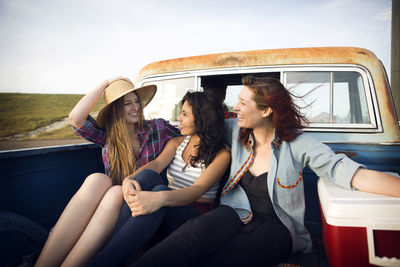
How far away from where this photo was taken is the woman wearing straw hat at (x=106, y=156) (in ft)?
4.78

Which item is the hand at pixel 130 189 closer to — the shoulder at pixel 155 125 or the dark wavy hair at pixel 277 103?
the shoulder at pixel 155 125

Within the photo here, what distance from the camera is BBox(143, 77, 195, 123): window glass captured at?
10.0 feet

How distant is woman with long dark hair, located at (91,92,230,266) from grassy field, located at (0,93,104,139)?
18067 millimetres

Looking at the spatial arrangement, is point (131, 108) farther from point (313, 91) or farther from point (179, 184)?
point (313, 91)

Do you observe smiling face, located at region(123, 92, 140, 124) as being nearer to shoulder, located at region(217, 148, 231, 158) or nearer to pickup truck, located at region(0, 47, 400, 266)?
pickup truck, located at region(0, 47, 400, 266)

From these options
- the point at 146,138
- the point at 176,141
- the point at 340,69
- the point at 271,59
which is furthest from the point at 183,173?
the point at 340,69

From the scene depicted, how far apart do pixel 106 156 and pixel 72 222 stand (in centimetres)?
71

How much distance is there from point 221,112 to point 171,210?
0.89 metres

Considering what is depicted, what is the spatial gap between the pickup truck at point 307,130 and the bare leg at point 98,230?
49cm

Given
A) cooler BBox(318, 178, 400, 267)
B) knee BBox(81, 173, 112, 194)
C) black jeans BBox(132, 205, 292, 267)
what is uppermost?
knee BBox(81, 173, 112, 194)

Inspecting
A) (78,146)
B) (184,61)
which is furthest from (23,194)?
(184,61)

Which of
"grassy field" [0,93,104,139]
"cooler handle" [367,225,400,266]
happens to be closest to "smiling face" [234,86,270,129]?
"cooler handle" [367,225,400,266]

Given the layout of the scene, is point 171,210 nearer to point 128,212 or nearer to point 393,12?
point 128,212

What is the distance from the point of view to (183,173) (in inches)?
78.1
